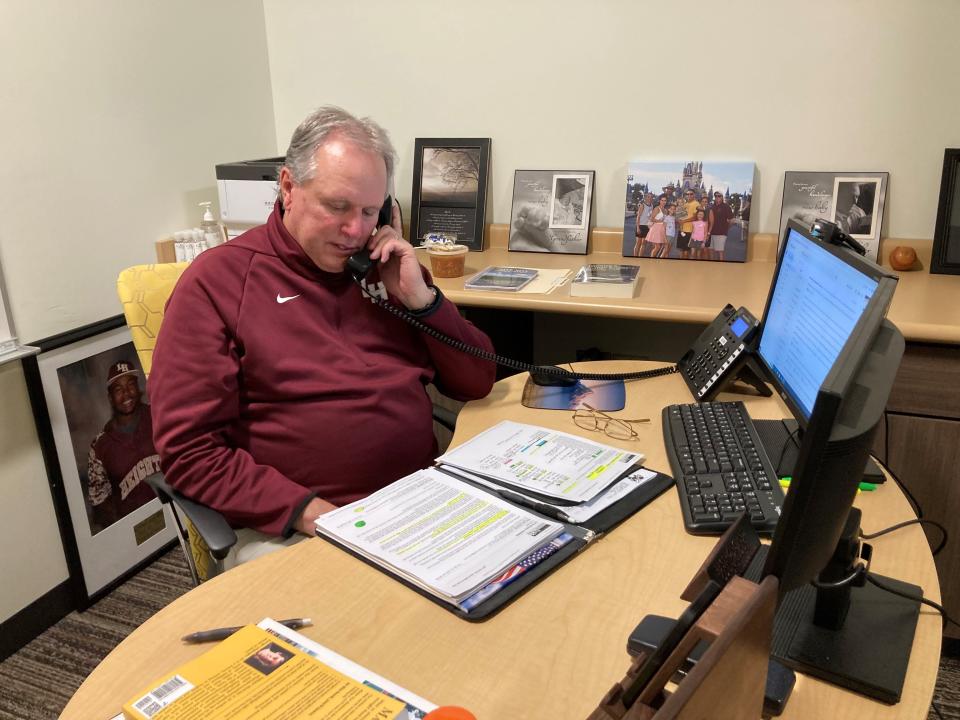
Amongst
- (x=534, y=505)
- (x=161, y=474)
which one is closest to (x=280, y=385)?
(x=161, y=474)

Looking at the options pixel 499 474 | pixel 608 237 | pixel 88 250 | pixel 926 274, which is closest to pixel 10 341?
pixel 88 250

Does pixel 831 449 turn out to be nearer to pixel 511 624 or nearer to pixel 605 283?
pixel 511 624

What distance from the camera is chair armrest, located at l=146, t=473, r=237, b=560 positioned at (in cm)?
130

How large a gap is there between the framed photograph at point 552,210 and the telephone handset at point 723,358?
3.26 ft

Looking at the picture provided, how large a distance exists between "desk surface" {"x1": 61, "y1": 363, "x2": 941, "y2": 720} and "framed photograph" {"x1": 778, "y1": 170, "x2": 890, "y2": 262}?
133 centimetres

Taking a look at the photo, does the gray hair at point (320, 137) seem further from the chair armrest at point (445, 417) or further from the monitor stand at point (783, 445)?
the monitor stand at point (783, 445)

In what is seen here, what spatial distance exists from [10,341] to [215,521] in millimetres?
1059

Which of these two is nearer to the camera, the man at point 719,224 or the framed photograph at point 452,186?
the man at point 719,224

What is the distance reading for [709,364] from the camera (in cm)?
163

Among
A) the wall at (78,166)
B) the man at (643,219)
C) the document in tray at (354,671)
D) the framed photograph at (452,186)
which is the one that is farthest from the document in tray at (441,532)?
the framed photograph at (452,186)

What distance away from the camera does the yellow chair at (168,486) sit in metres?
1.34

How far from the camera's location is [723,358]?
1.59 metres

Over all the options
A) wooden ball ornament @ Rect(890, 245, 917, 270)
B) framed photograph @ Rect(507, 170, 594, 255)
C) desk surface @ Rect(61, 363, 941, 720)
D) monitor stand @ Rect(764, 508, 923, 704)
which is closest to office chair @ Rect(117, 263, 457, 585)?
desk surface @ Rect(61, 363, 941, 720)

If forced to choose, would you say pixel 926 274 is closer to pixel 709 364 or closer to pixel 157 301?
pixel 709 364
